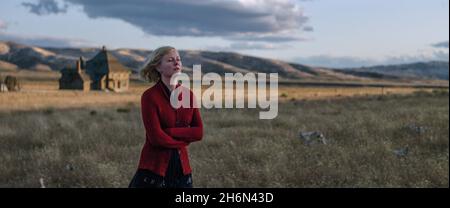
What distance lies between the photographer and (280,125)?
16125 mm

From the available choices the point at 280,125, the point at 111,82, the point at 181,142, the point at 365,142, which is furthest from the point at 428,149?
the point at 111,82

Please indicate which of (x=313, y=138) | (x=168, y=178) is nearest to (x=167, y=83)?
(x=168, y=178)

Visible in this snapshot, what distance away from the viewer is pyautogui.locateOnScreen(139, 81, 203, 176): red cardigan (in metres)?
3.48

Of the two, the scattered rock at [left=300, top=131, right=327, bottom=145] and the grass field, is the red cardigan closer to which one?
the grass field

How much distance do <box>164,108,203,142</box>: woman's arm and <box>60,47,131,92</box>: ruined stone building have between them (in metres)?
51.7

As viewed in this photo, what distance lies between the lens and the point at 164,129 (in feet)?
11.7

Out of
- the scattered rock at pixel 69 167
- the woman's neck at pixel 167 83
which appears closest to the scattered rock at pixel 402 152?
the scattered rock at pixel 69 167

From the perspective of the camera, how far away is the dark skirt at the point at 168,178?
366 cm

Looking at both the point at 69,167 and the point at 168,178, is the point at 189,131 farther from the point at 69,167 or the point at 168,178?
the point at 69,167
